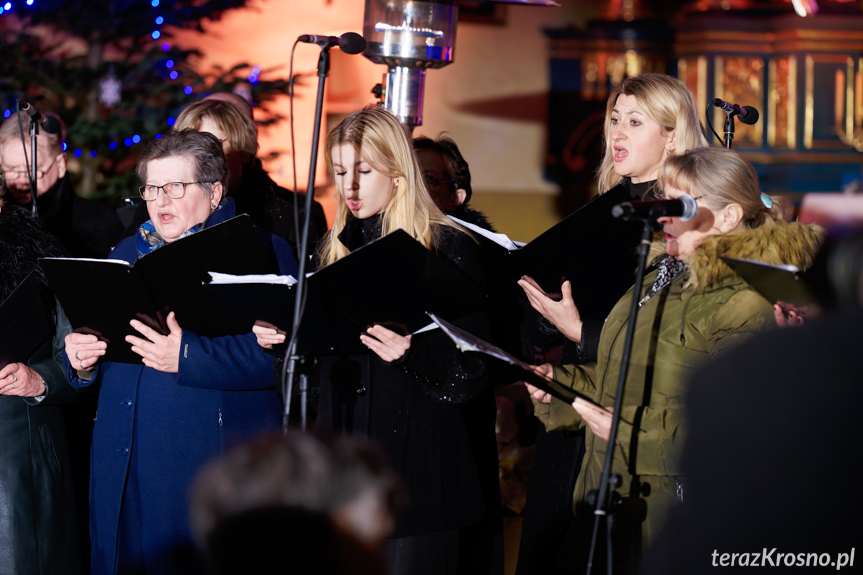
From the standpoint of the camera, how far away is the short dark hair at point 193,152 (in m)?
2.38

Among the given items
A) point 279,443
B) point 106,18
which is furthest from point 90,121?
point 279,443

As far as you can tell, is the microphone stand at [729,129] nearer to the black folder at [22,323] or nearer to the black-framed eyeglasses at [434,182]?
the black-framed eyeglasses at [434,182]

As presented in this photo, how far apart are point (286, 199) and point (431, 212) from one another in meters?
1.59

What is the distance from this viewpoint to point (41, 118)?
3.32 m

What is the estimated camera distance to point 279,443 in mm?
1044

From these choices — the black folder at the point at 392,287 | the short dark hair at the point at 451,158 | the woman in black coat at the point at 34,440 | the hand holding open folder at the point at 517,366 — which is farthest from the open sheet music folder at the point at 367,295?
the short dark hair at the point at 451,158

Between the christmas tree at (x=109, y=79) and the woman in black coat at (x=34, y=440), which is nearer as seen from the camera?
the woman in black coat at (x=34, y=440)

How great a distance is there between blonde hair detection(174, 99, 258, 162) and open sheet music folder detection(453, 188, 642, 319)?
1.18 m

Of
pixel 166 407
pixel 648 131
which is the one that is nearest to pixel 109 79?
pixel 166 407

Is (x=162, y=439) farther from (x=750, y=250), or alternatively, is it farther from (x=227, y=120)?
(x=750, y=250)

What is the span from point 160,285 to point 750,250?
1.33 metres

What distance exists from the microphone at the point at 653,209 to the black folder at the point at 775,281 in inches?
4.9

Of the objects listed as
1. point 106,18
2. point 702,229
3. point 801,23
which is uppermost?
point 801,23

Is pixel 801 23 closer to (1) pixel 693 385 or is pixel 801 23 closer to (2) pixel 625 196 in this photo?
(2) pixel 625 196
